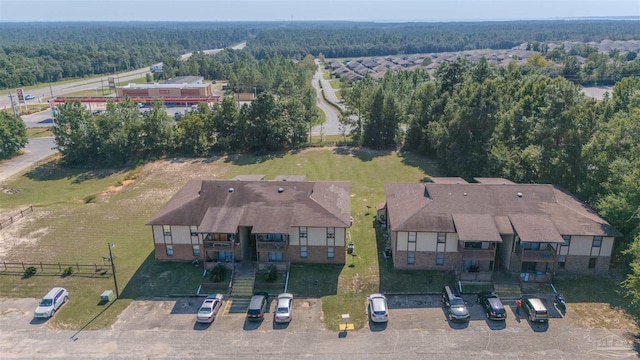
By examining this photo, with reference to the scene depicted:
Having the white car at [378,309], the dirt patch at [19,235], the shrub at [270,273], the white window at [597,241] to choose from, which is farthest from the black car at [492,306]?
the dirt patch at [19,235]

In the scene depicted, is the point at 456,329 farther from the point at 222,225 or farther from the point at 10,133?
the point at 10,133

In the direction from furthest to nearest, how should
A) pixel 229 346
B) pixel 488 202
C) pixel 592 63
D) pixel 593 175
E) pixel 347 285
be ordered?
pixel 592 63 → pixel 593 175 → pixel 488 202 → pixel 347 285 → pixel 229 346

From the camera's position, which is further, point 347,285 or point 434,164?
point 434,164

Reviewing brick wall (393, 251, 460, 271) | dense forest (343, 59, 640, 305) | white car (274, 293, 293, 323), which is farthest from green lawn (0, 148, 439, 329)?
dense forest (343, 59, 640, 305)

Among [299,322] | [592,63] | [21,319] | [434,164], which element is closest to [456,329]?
[299,322]

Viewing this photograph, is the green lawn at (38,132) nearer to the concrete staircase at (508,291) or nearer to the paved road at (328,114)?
the paved road at (328,114)

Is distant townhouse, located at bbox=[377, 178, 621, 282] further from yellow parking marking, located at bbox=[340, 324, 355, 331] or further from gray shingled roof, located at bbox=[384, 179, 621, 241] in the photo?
yellow parking marking, located at bbox=[340, 324, 355, 331]
